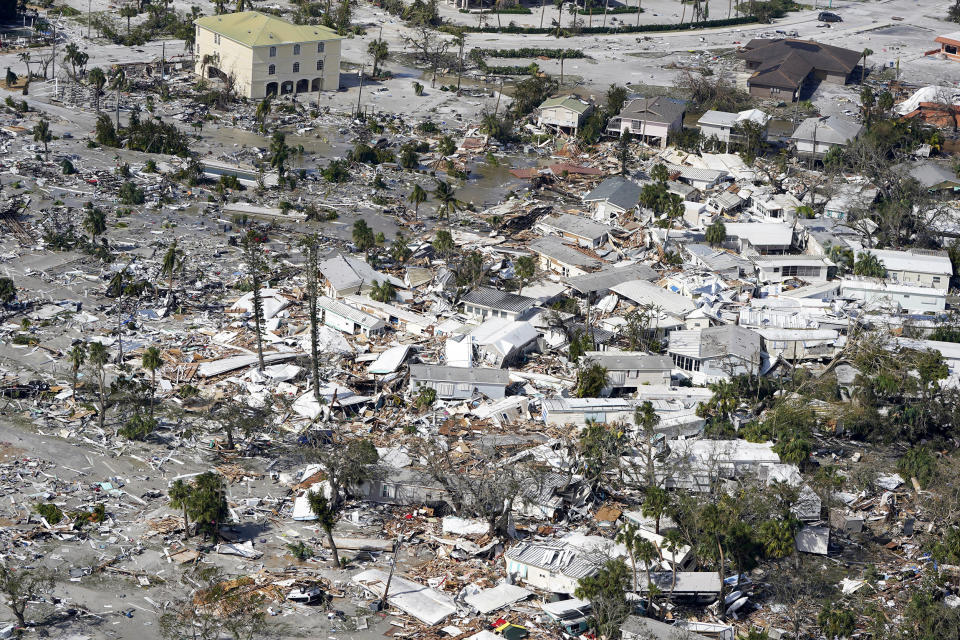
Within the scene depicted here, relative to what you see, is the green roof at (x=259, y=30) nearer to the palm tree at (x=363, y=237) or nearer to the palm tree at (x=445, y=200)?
the palm tree at (x=445, y=200)

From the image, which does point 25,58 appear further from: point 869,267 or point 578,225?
point 869,267

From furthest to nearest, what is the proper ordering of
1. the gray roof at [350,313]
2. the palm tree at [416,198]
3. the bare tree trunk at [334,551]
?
the palm tree at [416,198] < the gray roof at [350,313] < the bare tree trunk at [334,551]

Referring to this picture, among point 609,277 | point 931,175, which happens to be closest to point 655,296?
point 609,277

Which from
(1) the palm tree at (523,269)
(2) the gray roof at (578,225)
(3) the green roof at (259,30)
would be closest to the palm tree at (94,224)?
(1) the palm tree at (523,269)

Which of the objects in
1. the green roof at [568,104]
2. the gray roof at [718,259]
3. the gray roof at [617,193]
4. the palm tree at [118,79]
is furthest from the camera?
the palm tree at [118,79]

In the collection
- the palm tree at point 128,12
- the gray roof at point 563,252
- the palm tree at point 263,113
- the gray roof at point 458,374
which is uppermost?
the palm tree at point 128,12

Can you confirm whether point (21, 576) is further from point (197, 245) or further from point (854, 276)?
point (854, 276)
